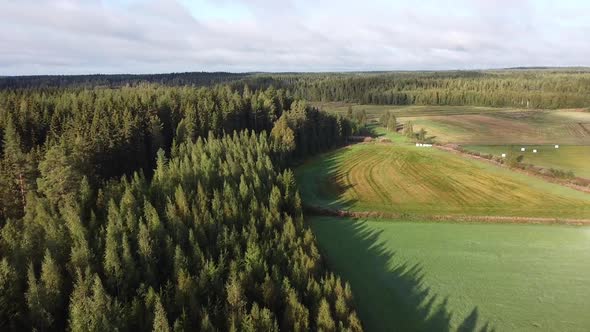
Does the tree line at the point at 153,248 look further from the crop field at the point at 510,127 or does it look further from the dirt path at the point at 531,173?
the crop field at the point at 510,127

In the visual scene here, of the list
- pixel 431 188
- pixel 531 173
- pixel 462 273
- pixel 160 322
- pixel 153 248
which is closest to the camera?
pixel 160 322

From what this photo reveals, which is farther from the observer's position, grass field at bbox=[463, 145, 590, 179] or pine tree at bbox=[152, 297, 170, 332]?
grass field at bbox=[463, 145, 590, 179]

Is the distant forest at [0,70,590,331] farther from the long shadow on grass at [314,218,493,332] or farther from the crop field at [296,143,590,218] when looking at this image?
the crop field at [296,143,590,218]

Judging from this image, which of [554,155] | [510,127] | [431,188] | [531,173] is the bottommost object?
[431,188]

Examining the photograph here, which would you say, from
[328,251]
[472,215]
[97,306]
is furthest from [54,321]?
[472,215]

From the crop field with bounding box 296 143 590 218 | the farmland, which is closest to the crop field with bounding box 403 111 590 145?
the farmland

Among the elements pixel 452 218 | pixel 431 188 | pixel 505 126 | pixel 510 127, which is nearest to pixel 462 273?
pixel 452 218

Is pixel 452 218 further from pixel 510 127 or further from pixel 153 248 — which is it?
pixel 510 127
